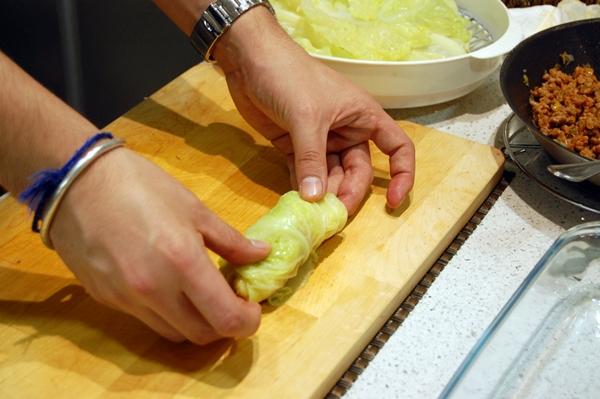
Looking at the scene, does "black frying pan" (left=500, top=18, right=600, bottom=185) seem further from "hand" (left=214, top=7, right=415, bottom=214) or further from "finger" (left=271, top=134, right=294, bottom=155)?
"finger" (left=271, top=134, right=294, bottom=155)

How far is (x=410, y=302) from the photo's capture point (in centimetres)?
164

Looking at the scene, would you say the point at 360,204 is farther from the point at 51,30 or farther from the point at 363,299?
the point at 51,30

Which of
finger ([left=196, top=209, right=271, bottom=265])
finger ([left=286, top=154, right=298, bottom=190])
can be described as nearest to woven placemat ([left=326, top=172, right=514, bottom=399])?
finger ([left=196, top=209, right=271, bottom=265])

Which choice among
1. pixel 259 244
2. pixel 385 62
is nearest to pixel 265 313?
pixel 259 244

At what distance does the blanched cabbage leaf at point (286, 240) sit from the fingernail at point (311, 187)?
18 mm

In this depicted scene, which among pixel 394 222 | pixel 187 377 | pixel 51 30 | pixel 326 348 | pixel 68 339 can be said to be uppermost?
pixel 51 30

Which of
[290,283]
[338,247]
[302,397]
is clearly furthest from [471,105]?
[302,397]

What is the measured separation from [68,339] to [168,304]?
0.30 metres

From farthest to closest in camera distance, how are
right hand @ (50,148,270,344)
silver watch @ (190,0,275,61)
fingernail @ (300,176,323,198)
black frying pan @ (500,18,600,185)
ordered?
black frying pan @ (500,18,600,185) < silver watch @ (190,0,275,61) < fingernail @ (300,176,323,198) < right hand @ (50,148,270,344)

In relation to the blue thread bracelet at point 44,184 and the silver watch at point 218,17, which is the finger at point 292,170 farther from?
the blue thread bracelet at point 44,184

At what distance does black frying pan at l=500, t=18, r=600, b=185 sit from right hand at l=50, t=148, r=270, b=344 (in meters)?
0.98

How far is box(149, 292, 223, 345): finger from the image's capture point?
130 cm

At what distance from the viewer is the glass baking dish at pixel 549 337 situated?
141cm

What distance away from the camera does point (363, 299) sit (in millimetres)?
1572
